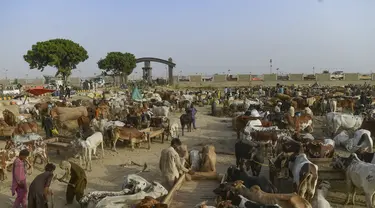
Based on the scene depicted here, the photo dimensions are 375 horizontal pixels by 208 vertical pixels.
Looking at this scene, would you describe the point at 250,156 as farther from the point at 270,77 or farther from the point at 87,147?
the point at 270,77

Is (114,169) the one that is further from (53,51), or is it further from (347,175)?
(53,51)

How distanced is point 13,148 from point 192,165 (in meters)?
5.91

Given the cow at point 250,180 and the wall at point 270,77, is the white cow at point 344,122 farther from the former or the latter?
the wall at point 270,77

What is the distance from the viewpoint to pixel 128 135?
569 inches

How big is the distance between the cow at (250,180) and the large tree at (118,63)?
52.3 metres

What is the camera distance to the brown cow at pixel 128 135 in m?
14.3

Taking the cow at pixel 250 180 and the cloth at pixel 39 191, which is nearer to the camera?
the cloth at pixel 39 191

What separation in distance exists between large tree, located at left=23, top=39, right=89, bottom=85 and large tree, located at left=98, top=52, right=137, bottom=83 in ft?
46.6

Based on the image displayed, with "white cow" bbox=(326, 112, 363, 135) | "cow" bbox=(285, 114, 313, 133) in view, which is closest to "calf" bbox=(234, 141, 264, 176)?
"cow" bbox=(285, 114, 313, 133)

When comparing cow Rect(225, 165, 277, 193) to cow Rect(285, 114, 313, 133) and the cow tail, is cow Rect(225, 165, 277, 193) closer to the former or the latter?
the cow tail

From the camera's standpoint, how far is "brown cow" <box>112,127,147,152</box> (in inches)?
561

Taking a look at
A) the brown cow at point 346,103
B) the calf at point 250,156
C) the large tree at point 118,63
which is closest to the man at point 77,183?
the calf at point 250,156

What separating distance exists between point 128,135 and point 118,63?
46.6 meters

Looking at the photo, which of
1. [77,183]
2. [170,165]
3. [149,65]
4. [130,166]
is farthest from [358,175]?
[149,65]
